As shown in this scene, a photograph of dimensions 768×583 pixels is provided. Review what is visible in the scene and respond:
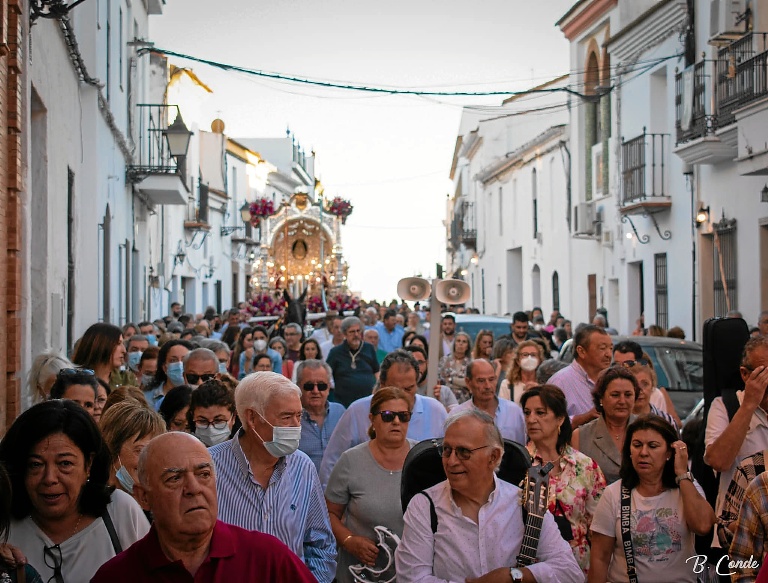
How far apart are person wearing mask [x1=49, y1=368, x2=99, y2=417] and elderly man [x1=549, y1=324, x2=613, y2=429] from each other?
11.6 feet

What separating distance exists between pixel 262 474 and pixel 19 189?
503 cm

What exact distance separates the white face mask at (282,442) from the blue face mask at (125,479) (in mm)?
657

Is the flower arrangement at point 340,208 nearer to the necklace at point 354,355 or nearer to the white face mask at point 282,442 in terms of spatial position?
the necklace at point 354,355

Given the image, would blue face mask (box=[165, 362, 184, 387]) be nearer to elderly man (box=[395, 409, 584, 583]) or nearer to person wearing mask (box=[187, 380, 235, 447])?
person wearing mask (box=[187, 380, 235, 447])

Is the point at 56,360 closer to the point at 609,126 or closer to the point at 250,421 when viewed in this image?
the point at 250,421

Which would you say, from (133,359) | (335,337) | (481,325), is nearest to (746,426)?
(133,359)

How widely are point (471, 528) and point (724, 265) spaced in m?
16.1

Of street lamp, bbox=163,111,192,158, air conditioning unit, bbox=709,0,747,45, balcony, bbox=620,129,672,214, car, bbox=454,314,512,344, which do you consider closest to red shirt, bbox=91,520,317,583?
car, bbox=454,314,512,344

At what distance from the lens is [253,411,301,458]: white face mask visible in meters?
5.18

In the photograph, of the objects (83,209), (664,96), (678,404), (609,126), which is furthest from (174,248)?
(678,404)

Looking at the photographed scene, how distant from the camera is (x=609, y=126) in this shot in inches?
1090

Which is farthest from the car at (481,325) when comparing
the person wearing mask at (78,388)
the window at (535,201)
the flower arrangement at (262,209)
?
the flower arrangement at (262,209)

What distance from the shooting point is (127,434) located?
5.46 m

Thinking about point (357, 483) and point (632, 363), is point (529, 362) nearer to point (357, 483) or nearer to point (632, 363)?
point (632, 363)
